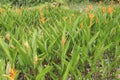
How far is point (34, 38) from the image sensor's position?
2264 mm

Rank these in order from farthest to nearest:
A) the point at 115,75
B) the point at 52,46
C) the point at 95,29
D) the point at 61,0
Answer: the point at 61,0 → the point at 95,29 → the point at 52,46 → the point at 115,75

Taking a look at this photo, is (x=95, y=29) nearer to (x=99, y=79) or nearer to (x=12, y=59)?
(x=99, y=79)

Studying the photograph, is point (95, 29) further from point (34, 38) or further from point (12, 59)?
point (12, 59)

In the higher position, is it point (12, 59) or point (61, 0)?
point (12, 59)

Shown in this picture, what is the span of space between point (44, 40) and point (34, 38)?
159 millimetres

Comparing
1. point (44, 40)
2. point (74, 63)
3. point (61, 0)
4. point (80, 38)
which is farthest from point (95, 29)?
point (61, 0)

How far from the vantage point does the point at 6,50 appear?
2.01m

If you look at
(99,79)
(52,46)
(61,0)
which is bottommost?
(61,0)

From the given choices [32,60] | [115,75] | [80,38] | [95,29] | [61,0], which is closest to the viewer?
[32,60]

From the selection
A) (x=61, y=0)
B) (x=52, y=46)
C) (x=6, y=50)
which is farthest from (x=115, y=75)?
(x=61, y=0)

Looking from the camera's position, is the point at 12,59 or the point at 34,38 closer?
the point at 12,59

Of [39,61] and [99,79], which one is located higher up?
[39,61]

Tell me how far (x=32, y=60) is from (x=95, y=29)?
4.18ft

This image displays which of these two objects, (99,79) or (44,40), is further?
(44,40)
